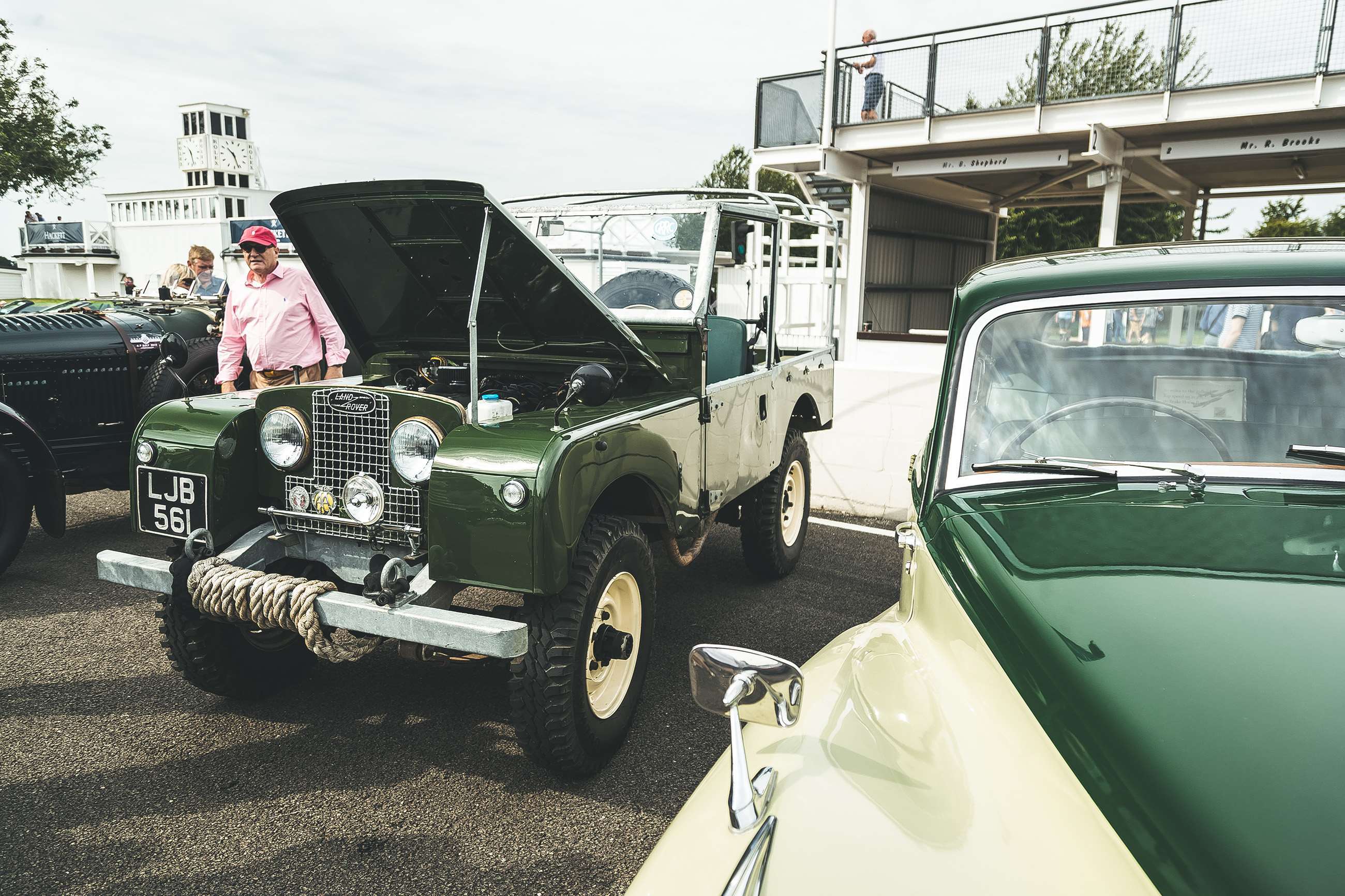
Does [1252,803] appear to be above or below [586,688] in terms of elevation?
above

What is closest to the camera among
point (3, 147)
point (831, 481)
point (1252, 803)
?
point (1252, 803)

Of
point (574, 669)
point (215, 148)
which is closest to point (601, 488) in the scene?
point (574, 669)

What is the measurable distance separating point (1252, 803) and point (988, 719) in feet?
1.48

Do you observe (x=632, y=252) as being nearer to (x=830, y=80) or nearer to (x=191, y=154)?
(x=830, y=80)

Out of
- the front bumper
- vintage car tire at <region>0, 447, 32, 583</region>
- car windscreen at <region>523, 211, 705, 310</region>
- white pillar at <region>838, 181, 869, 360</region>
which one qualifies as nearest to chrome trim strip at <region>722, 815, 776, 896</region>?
the front bumper

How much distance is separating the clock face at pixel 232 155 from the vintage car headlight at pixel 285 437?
81.8m

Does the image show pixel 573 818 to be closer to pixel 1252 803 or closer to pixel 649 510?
pixel 649 510

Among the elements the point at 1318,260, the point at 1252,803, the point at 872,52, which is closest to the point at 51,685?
the point at 1252,803

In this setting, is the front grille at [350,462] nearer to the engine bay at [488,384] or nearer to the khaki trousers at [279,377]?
the engine bay at [488,384]

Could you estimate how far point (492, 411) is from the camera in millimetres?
3229

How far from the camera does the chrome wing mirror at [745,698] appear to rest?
1385mm

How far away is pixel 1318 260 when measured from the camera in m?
2.13

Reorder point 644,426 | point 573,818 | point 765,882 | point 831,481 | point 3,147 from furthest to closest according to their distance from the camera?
1. point 3,147
2. point 831,481
3. point 644,426
4. point 573,818
5. point 765,882

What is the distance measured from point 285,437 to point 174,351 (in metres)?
4.10
